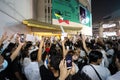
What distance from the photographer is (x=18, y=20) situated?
2019 cm

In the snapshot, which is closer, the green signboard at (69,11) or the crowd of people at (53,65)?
the crowd of people at (53,65)

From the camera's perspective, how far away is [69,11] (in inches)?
1315

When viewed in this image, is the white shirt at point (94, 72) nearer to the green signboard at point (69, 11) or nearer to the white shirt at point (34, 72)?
the white shirt at point (34, 72)

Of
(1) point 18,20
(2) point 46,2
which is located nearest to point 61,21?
(2) point 46,2

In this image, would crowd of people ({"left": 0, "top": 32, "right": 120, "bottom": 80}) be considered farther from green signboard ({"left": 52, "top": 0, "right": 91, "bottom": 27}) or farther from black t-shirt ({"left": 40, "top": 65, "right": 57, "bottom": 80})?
green signboard ({"left": 52, "top": 0, "right": 91, "bottom": 27})

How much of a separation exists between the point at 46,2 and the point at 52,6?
1.10 m

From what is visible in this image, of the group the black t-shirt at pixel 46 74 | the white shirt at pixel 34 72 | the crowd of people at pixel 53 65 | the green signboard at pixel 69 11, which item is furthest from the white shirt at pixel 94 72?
the green signboard at pixel 69 11

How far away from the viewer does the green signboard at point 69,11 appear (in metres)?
28.3

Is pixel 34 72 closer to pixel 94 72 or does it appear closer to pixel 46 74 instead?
pixel 46 74

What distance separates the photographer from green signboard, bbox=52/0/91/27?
92.7 feet

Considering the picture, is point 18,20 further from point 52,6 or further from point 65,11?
point 65,11

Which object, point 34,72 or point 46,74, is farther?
point 34,72

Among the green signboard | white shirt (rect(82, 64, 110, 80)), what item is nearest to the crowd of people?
white shirt (rect(82, 64, 110, 80))

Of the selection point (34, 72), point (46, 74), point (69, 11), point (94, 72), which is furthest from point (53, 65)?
point (69, 11)
